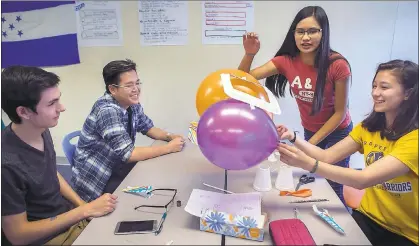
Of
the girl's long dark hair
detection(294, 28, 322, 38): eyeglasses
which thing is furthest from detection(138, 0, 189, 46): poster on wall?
detection(294, 28, 322, 38): eyeglasses

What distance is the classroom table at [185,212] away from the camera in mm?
1037

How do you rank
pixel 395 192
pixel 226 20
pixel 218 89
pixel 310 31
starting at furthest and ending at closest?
pixel 226 20, pixel 310 31, pixel 218 89, pixel 395 192

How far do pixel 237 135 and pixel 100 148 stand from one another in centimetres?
97

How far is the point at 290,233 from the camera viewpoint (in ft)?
3.35

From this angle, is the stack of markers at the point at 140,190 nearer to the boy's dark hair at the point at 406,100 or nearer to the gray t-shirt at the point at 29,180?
the gray t-shirt at the point at 29,180

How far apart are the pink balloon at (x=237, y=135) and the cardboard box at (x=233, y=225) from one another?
192 mm

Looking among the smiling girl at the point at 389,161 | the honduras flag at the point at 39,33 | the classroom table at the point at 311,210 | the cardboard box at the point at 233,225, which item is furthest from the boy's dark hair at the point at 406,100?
the honduras flag at the point at 39,33

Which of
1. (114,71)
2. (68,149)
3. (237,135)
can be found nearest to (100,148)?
(68,149)

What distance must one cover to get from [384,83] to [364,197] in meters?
0.55

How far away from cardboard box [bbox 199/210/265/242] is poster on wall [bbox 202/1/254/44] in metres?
1.99

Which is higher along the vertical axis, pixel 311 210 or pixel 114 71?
pixel 114 71

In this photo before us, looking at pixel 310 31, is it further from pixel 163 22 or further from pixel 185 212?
pixel 163 22

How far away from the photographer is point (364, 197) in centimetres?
140

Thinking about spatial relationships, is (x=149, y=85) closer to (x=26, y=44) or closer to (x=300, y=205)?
(x=26, y=44)
